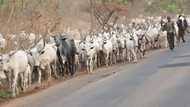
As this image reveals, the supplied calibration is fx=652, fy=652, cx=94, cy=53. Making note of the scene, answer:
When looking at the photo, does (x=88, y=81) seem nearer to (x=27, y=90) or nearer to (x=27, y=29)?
(x=27, y=90)

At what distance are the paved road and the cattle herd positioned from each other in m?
1.16

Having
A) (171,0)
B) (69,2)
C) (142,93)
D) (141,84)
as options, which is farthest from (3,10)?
(171,0)

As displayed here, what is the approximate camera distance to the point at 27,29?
29406 mm

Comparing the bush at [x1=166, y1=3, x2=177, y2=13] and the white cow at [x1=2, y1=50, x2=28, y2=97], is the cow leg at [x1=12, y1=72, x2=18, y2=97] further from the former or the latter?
the bush at [x1=166, y1=3, x2=177, y2=13]

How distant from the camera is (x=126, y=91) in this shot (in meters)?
17.0

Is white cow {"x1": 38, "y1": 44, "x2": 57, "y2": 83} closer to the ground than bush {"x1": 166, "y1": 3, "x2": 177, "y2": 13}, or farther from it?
closer to the ground

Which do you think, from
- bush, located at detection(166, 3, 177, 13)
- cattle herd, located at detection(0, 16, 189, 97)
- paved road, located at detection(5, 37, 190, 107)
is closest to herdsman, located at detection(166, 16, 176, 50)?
cattle herd, located at detection(0, 16, 189, 97)

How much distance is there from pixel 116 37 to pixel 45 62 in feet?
27.3

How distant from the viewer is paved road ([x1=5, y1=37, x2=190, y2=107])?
1481 centimetres

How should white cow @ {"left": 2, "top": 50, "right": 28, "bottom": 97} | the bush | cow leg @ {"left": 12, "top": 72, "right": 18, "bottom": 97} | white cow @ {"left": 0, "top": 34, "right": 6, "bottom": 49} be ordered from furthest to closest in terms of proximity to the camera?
the bush, white cow @ {"left": 0, "top": 34, "right": 6, "bottom": 49}, white cow @ {"left": 2, "top": 50, "right": 28, "bottom": 97}, cow leg @ {"left": 12, "top": 72, "right": 18, "bottom": 97}

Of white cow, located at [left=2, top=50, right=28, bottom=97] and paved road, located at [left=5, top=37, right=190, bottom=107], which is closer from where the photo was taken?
paved road, located at [left=5, top=37, right=190, bottom=107]

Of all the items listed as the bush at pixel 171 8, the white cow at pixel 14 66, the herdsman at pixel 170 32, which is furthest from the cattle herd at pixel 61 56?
the bush at pixel 171 8

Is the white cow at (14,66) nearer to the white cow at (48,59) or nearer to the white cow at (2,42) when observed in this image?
the white cow at (48,59)

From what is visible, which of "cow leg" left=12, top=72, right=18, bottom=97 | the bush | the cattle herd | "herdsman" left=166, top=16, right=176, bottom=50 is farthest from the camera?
the bush
